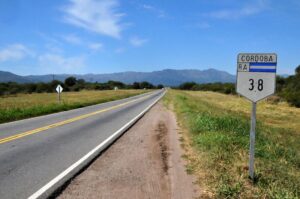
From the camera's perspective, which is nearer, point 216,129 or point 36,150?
point 36,150

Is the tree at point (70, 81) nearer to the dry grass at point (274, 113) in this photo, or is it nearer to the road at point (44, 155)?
the dry grass at point (274, 113)

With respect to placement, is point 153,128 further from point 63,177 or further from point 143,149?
point 63,177

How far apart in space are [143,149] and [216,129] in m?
3.89

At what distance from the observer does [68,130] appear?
16672 mm

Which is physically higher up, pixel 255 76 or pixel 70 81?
pixel 255 76

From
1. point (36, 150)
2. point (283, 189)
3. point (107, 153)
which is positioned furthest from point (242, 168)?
point (36, 150)

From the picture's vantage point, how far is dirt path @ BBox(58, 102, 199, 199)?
7285 mm

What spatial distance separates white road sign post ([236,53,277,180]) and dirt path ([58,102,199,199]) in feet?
5.19

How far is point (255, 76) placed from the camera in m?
7.75

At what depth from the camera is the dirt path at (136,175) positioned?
729 centimetres

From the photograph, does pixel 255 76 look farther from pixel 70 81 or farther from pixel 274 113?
pixel 70 81

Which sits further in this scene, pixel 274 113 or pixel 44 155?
pixel 274 113

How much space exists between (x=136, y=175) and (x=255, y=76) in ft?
10.3

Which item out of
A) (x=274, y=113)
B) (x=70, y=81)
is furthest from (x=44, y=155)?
(x=70, y=81)
